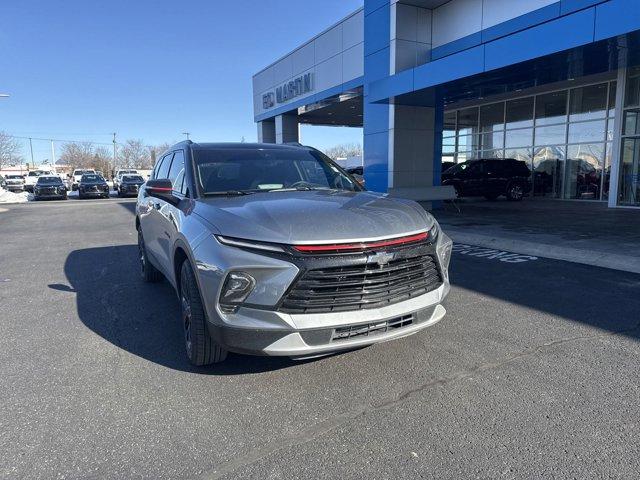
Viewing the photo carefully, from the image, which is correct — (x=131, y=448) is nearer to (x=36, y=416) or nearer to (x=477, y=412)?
(x=36, y=416)

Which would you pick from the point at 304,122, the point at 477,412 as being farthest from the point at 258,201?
the point at 304,122

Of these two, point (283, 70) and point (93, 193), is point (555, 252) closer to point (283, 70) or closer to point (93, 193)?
point (283, 70)

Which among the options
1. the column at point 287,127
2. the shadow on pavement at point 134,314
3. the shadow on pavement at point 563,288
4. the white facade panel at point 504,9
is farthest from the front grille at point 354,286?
the column at point 287,127

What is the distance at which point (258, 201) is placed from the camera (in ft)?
12.1

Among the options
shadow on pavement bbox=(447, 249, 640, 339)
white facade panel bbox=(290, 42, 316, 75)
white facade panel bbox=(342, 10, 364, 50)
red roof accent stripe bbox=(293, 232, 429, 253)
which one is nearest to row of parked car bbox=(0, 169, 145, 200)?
white facade panel bbox=(290, 42, 316, 75)

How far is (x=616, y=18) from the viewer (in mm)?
8484

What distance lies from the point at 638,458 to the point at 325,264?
2.00 meters

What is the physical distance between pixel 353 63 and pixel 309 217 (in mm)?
17348

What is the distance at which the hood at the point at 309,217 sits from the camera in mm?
3041

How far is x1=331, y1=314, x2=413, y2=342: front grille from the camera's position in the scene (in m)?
3.03

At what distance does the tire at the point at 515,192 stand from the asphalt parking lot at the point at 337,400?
51.0 ft

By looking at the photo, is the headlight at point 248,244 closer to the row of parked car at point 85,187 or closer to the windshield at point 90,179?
the row of parked car at point 85,187

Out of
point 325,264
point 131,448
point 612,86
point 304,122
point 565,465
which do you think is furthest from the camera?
point 304,122

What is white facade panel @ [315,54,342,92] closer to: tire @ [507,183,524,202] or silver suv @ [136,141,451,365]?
tire @ [507,183,524,202]
